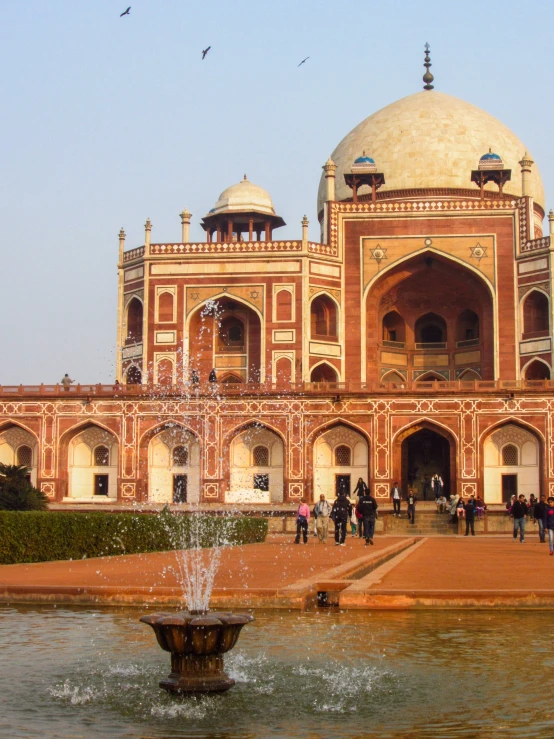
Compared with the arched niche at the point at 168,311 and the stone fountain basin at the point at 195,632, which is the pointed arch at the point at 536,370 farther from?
the stone fountain basin at the point at 195,632

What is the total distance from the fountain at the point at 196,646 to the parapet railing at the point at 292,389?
2597 cm

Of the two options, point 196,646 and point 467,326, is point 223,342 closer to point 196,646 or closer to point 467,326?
point 467,326

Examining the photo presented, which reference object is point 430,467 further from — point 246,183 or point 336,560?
point 336,560

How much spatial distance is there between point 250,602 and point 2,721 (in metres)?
4.25

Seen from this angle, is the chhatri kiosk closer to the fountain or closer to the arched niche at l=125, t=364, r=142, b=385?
the arched niche at l=125, t=364, r=142, b=385

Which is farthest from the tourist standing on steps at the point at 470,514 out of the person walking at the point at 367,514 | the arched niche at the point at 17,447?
the arched niche at the point at 17,447

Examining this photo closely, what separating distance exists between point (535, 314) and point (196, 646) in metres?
32.2

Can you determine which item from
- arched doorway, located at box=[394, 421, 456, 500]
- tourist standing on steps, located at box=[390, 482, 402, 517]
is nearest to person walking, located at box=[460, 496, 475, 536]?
tourist standing on steps, located at box=[390, 482, 402, 517]

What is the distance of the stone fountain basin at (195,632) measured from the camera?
6.44m

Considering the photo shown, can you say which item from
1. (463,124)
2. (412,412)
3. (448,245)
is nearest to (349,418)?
(412,412)

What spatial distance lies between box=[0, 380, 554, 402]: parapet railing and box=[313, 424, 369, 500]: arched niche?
1210 mm

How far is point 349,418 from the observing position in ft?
107

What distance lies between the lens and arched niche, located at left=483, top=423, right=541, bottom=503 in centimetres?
3206

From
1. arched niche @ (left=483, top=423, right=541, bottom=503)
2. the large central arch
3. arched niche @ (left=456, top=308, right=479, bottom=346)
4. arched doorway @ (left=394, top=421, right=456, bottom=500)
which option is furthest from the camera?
arched niche @ (left=456, top=308, right=479, bottom=346)
